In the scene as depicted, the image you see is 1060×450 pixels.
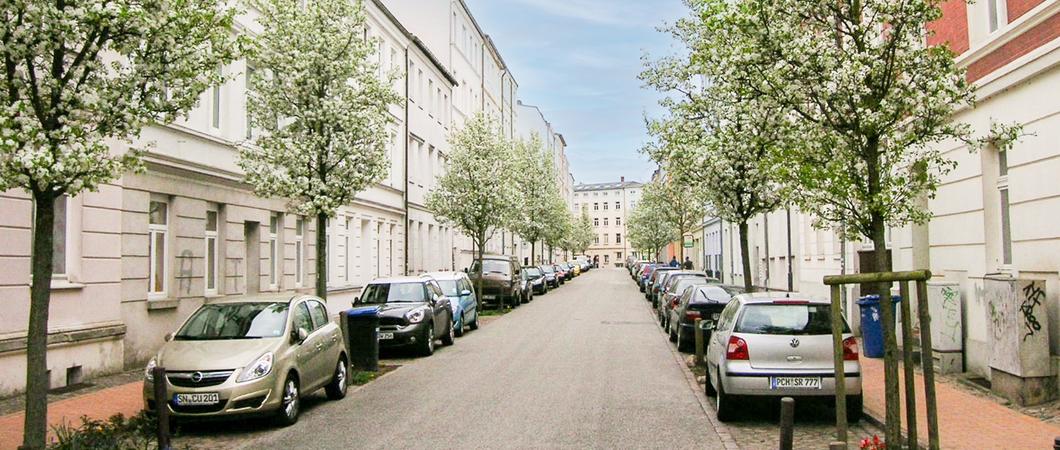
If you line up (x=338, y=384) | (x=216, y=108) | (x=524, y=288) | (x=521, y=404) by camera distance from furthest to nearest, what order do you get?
(x=524, y=288) → (x=216, y=108) → (x=338, y=384) → (x=521, y=404)

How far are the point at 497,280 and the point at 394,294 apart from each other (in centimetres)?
1530

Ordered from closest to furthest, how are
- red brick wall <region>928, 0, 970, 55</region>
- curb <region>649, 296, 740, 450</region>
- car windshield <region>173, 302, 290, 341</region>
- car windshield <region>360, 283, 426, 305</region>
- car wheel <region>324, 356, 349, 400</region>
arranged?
curb <region>649, 296, 740, 450</region> < car windshield <region>173, 302, 290, 341</region> < car wheel <region>324, 356, 349, 400</region> < red brick wall <region>928, 0, 970, 55</region> < car windshield <region>360, 283, 426, 305</region>

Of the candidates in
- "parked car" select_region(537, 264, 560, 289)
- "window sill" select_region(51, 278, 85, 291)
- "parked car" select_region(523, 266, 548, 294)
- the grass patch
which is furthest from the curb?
"parked car" select_region(537, 264, 560, 289)

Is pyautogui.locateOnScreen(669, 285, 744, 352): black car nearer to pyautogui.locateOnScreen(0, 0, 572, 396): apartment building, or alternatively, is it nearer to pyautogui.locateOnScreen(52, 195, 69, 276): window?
pyautogui.locateOnScreen(0, 0, 572, 396): apartment building

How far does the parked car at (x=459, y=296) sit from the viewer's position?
2303cm

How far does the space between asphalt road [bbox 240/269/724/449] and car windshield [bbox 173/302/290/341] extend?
4.10 feet

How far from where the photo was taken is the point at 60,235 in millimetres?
13820

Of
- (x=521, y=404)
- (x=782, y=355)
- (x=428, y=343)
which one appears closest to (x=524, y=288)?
(x=428, y=343)

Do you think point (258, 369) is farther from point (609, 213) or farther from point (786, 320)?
point (609, 213)

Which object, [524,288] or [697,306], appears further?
[524,288]

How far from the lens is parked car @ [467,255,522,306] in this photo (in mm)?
34844

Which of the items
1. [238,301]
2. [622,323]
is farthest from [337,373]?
[622,323]

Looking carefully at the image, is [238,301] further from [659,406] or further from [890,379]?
[890,379]

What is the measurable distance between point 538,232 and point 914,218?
4393 centimetres
